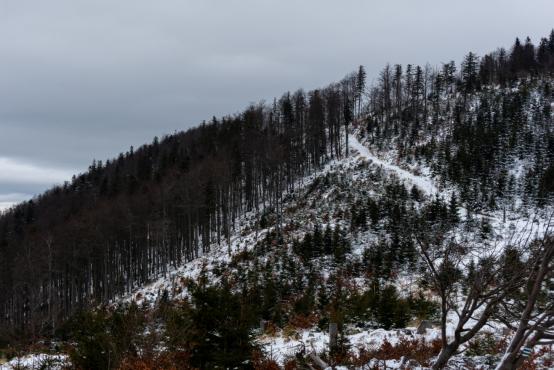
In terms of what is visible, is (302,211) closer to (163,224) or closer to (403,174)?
(403,174)

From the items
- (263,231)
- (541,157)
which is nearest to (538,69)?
(541,157)

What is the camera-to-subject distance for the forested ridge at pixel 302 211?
15.0 metres

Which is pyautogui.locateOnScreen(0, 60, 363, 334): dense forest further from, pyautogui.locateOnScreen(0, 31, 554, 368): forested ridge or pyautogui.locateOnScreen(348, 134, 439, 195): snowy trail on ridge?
pyautogui.locateOnScreen(348, 134, 439, 195): snowy trail on ridge

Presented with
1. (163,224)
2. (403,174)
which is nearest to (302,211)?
(403,174)

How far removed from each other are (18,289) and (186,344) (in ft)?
164

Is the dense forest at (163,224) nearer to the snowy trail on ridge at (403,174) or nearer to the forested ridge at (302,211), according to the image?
the forested ridge at (302,211)

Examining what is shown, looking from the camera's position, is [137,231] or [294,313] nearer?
[294,313]

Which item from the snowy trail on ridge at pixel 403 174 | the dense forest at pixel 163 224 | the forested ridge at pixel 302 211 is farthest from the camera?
the dense forest at pixel 163 224

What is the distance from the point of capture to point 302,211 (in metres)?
38.1

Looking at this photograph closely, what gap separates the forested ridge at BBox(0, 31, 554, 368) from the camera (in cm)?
1496

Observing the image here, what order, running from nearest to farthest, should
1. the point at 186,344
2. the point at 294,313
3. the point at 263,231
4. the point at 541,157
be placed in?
the point at 186,344, the point at 294,313, the point at 541,157, the point at 263,231

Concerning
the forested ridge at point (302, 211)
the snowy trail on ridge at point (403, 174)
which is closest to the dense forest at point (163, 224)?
the forested ridge at point (302, 211)

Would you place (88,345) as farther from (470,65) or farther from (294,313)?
(470,65)

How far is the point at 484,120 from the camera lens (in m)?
43.3
